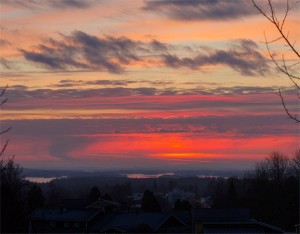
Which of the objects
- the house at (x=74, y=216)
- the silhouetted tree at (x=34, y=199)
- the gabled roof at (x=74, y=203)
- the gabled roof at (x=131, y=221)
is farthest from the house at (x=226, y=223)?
the gabled roof at (x=74, y=203)

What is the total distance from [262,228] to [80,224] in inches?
503

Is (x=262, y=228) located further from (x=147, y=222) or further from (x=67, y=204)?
(x=67, y=204)

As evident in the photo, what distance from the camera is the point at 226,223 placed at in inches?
1073

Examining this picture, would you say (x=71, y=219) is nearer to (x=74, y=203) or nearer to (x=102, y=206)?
(x=102, y=206)

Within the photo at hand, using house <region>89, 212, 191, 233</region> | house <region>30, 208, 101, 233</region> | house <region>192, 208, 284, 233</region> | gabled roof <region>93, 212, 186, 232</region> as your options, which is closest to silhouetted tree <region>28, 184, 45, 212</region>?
house <region>30, 208, 101, 233</region>

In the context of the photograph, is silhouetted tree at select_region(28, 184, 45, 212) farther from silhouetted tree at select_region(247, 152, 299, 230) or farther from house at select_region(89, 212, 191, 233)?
silhouetted tree at select_region(247, 152, 299, 230)

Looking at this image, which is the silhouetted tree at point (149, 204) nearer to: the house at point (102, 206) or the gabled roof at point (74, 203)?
the house at point (102, 206)

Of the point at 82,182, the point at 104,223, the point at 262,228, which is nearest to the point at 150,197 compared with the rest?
the point at 104,223

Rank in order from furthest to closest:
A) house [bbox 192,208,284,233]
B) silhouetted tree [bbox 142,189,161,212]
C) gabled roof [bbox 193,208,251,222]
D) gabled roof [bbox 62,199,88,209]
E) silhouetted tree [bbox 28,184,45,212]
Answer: silhouetted tree [bbox 142,189,161,212], gabled roof [bbox 62,199,88,209], gabled roof [bbox 193,208,251,222], house [bbox 192,208,284,233], silhouetted tree [bbox 28,184,45,212]

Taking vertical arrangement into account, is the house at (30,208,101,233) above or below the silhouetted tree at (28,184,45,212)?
below

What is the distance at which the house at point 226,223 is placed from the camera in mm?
27094

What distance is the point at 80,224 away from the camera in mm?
36406

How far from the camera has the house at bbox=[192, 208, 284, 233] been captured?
27.1 meters

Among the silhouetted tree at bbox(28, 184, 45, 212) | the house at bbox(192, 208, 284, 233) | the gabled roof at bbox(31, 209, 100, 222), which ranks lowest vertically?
Answer: the house at bbox(192, 208, 284, 233)
